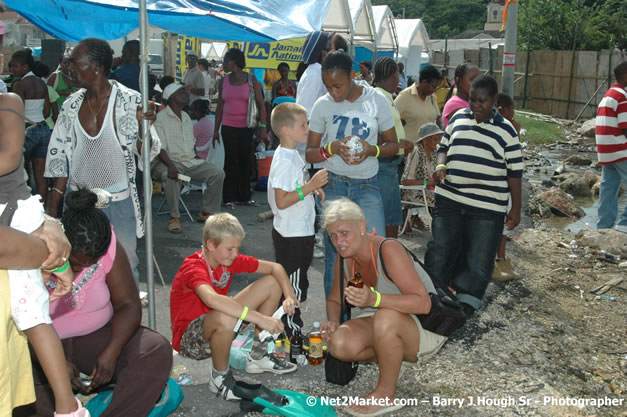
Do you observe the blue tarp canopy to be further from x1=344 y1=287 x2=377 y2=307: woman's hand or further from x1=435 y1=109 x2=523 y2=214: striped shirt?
x1=344 y1=287 x2=377 y2=307: woman's hand

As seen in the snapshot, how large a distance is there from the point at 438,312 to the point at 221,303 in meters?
1.27

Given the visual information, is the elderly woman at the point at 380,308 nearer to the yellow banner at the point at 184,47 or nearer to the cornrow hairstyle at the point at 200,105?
the cornrow hairstyle at the point at 200,105

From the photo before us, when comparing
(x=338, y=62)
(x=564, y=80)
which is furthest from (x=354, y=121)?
(x=564, y=80)

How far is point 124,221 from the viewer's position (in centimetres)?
428

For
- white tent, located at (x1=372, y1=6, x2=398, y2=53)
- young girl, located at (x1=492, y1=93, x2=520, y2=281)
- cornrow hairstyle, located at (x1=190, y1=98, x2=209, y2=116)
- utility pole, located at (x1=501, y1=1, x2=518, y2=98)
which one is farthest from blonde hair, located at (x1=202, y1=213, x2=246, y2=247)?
white tent, located at (x1=372, y1=6, x2=398, y2=53)

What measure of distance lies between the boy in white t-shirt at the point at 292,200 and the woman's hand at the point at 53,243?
215 centimetres

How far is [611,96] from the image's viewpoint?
7258mm

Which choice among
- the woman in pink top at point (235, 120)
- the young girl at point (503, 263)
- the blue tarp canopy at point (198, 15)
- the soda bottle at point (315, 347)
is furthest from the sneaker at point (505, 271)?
the woman in pink top at point (235, 120)

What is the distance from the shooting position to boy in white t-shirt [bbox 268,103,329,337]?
4.24m

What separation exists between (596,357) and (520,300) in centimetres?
107

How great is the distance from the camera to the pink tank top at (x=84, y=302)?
3.08 metres

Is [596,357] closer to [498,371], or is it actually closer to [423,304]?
Answer: [498,371]

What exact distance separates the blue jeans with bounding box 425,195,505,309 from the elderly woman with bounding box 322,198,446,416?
1.31 metres

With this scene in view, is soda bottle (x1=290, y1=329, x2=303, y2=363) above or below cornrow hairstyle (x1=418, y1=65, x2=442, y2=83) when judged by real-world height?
below
